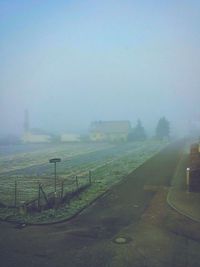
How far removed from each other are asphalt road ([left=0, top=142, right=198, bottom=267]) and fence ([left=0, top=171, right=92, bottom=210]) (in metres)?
2.78

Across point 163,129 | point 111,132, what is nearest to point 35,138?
point 111,132

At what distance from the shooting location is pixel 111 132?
109375 millimetres

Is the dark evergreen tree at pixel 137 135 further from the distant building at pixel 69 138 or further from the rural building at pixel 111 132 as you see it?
the distant building at pixel 69 138

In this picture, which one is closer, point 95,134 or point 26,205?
point 26,205

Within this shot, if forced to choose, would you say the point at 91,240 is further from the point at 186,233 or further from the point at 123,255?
the point at 186,233

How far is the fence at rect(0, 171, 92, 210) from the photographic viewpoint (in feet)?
64.9

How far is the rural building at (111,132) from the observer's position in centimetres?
10625

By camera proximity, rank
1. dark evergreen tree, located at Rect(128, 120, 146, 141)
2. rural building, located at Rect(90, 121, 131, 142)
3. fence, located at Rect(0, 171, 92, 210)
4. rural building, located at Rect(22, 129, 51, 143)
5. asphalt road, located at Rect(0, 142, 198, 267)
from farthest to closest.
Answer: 1. rural building, located at Rect(22, 129, 51, 143)
2. rural building, located at Rect(90, 121, 131, 142)
3. dark evergreen tree, located at Rect(128, 120, 146, 141)
4. fence, located at Rect(0, 171, 92, 210)
5. asphalt road, located at Rect(0, 142, 198, 267)

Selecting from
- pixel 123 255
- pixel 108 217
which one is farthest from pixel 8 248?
pixel 108 217

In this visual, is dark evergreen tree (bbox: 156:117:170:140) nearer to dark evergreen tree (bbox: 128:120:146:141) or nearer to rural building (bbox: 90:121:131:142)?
dark evergreen tree (bbox: 128:120:146:141)

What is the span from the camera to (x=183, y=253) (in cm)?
1231

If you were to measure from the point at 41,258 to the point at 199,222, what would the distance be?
332 inches

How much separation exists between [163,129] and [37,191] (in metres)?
88.5

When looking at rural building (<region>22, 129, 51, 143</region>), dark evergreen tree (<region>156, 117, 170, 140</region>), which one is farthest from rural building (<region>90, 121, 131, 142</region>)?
rural building (<region>22, 129, 51, 143</region>)
